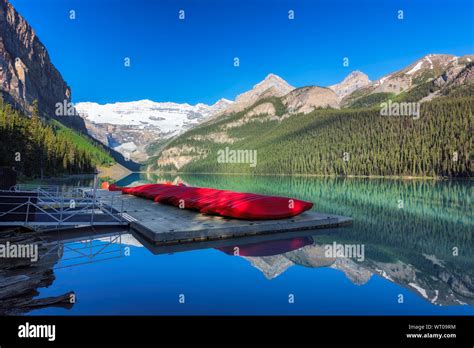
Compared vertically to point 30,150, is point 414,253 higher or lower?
lower

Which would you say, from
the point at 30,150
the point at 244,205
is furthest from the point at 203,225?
the point at 30,150

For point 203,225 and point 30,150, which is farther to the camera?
point 30,150

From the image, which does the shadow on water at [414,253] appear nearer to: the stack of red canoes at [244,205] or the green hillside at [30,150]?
the stack of red canoes at [244,205]

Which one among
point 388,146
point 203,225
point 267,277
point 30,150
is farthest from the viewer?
point 388,146

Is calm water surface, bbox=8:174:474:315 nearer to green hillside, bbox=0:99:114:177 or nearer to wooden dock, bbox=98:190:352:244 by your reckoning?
wooden dock, bbox=98:190:352:244

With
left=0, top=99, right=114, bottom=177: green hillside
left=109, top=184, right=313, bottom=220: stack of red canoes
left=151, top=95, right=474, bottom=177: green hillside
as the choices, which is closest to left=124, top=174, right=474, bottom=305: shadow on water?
left=109, top=184, right=313, bottom=220: stack of red canoes

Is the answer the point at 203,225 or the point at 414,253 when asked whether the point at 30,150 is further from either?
the point at 414,253

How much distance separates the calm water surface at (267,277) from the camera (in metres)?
7.17

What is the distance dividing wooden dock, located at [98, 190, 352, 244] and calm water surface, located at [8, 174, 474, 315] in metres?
0.69

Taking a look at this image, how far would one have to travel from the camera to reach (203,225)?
1452 cm

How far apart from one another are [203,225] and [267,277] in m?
5.81

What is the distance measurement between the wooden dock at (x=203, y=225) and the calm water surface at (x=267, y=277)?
2.27ft
